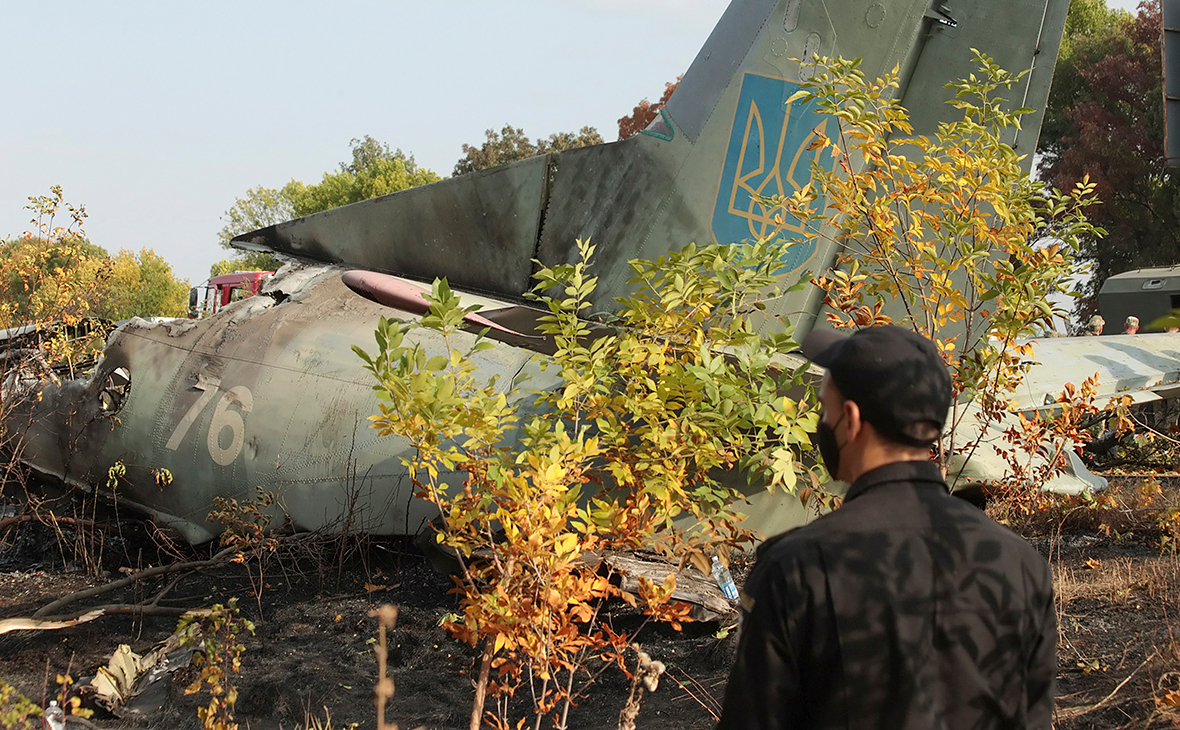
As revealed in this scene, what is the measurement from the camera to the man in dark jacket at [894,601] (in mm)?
1539

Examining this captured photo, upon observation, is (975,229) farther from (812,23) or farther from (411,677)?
(411,677)

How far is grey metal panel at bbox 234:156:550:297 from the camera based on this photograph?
6.98 meters

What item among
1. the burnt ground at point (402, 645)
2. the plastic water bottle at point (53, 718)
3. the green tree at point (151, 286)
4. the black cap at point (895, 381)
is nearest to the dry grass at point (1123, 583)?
the burnt ground at point (402, 645)

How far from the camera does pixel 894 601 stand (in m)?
1.55

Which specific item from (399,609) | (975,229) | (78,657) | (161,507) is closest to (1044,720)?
(975,229)

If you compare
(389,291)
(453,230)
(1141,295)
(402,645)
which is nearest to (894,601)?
(402,645)

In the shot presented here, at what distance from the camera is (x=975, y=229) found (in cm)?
438

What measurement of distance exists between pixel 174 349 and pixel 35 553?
2451 millimetres

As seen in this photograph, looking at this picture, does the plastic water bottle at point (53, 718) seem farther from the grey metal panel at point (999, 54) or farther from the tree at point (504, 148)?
the tree at point (504, 148)

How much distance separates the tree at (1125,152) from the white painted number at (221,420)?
28181 mm

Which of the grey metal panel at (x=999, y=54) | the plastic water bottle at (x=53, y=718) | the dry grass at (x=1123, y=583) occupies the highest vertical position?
the grey metal panel at (x=999, y=54)

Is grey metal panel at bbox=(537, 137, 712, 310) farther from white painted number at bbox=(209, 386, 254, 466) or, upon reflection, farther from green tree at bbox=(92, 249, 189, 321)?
green tree at bbox=(92, 249, 189, 321)

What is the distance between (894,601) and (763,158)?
5.44 meters

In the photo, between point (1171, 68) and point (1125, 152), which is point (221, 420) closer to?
point (1171, 68)
